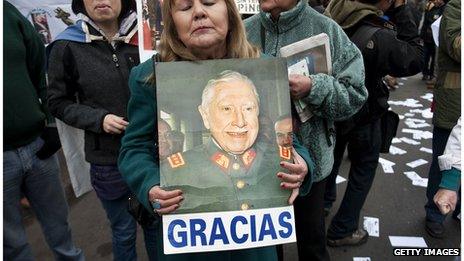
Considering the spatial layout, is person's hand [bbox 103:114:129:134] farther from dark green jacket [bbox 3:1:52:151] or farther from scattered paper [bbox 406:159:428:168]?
scattered paper [bbox 406:159:428:168]

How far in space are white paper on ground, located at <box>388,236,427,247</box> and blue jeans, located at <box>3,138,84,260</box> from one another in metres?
2.13

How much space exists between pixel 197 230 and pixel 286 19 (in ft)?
3.09

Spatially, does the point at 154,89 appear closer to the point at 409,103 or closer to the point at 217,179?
the point at 217,179

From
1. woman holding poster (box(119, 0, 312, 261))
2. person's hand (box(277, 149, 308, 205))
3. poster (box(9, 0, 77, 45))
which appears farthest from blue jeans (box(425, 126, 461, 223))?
poster (box(9, 0, 77, 45))

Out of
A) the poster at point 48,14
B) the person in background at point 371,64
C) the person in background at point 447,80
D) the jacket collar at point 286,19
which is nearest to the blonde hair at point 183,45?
the jacket collar at point 286,19

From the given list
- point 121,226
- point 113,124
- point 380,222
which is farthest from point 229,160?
point 380,222

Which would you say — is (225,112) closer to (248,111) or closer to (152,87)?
(248,111)

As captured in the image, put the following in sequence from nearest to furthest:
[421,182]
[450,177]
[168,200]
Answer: [168,200]
[450,177]
[421,182]

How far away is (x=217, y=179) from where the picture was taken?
1082 millimetres

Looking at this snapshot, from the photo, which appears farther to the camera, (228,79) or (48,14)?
(48,14)

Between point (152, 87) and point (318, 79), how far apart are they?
63 cm

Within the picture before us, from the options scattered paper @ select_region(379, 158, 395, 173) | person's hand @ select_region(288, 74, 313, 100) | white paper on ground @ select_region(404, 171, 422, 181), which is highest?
person's hand @ select_region(288, 74, 313, 100)

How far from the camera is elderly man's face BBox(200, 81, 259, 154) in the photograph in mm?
1096

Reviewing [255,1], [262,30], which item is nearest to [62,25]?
[255,1]
